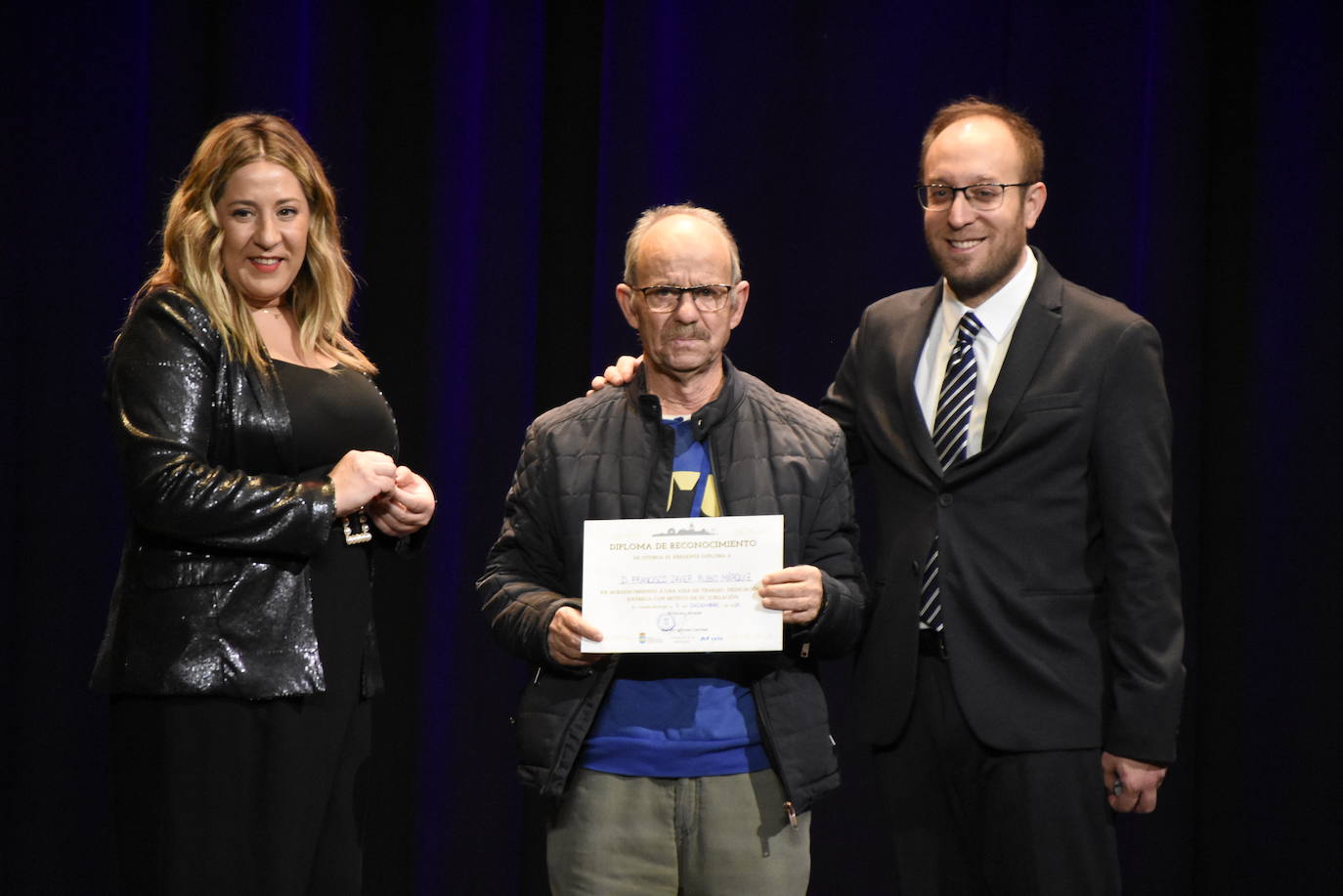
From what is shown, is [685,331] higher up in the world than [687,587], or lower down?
higher up

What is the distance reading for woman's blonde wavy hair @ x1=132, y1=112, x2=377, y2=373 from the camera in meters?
2.35

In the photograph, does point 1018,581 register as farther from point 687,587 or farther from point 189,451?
point 189,451

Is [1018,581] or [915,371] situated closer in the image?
[1018,581]

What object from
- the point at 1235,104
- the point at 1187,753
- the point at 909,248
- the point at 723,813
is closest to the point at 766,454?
the point at 723,813

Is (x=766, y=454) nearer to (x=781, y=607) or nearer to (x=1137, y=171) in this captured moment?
(x=781, y=607)

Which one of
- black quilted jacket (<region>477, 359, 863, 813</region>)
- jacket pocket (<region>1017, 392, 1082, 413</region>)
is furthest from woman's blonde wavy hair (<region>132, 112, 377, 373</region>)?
jacket pocket (<region>1017, 392, 1082, 413</region>)

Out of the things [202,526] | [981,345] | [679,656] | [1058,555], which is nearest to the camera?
[202,526]

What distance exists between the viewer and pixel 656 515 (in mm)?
2334

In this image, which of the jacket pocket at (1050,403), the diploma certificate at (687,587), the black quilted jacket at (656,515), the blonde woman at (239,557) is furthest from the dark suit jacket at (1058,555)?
the blonde woman at (239,557)

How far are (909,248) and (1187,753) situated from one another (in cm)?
154

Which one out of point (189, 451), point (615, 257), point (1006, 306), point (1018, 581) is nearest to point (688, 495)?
point (1018, 581)

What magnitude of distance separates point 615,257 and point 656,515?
1489 mm

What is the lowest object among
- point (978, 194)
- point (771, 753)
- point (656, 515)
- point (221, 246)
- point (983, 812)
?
point (983, 812)

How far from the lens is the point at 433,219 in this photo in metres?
3.76
